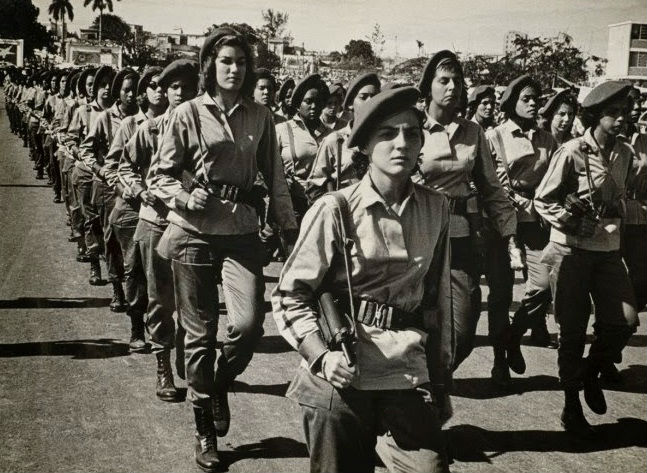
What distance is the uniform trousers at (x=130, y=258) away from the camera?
724 cm

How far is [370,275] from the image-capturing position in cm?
328

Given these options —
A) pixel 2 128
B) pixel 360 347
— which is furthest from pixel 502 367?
pixel 2 128

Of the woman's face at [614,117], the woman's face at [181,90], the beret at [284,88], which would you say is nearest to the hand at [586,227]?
the woman's face at [614,117]

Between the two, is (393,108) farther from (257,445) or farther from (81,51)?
Answer: (81,51)

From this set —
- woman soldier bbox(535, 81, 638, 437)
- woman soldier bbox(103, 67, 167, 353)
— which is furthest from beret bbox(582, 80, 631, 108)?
woman soldier bbox(103, 67, 167, 353)

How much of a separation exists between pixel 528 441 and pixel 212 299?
226 centimetres

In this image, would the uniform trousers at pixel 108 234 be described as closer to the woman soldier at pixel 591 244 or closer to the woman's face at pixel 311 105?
the woman's face at pixel 311 105

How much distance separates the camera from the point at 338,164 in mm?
6746

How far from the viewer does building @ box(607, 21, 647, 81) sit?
18984 millimetres

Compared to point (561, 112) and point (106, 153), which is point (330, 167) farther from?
point (106, 153)

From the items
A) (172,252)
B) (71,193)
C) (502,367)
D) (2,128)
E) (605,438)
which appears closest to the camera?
(172,252)

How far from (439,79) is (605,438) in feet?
8.70

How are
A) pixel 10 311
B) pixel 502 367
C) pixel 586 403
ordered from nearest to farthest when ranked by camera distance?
pixel 586 403, pixel 502 367, pixel 10 311

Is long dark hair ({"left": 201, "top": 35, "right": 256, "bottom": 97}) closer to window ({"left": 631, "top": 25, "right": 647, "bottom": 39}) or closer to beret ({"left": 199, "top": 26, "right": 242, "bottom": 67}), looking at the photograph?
beret ({"left": 199, "top": 26, "right": 242, "bottom": 67})
